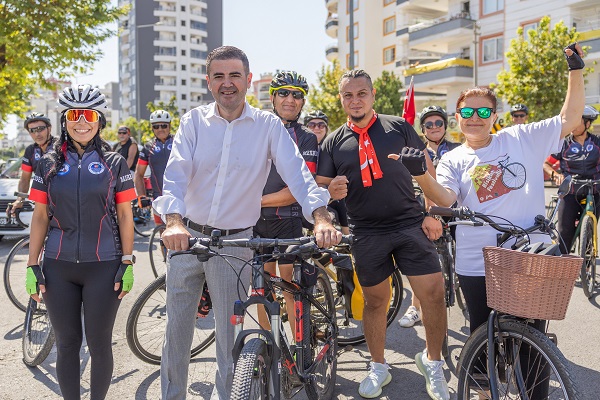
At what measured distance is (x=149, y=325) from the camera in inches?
179

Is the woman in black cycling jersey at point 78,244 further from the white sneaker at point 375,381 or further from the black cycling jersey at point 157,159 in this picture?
the black cycling jersey at point 157,159

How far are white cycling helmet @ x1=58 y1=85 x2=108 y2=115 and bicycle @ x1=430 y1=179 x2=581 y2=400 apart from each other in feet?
7.33

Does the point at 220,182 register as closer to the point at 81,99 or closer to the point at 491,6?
the point at 81,99

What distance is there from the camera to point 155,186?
8.34 metres

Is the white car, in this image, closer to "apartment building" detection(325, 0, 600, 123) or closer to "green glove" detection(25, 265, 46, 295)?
"green glove" detection(25, 265, 46, 295)

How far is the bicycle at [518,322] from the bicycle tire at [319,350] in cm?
88

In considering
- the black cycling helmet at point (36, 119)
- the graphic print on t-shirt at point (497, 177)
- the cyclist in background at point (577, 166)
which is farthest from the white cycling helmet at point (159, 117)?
the graphic print on t-shirt at point (497, 177)

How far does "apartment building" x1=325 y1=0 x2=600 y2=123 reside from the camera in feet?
101

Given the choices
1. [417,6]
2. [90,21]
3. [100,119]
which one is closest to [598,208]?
[100,119]

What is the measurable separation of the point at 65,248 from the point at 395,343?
3.19m

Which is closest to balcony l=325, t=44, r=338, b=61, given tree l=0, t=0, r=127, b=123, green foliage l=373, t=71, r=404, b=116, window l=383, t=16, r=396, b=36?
window l=383, t=16, r=396, b=36

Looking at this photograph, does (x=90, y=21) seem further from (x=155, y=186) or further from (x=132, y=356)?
(x=132, y=356)

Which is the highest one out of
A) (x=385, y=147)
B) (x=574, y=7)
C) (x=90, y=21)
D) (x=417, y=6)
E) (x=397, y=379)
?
(x=417, y=6)

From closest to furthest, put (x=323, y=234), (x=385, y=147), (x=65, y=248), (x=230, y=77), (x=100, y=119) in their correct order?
(x=323, y=234) → (x=230, y=77) → (x=65, y=248) → (x=100, y=119) → (x=385, y=147)
